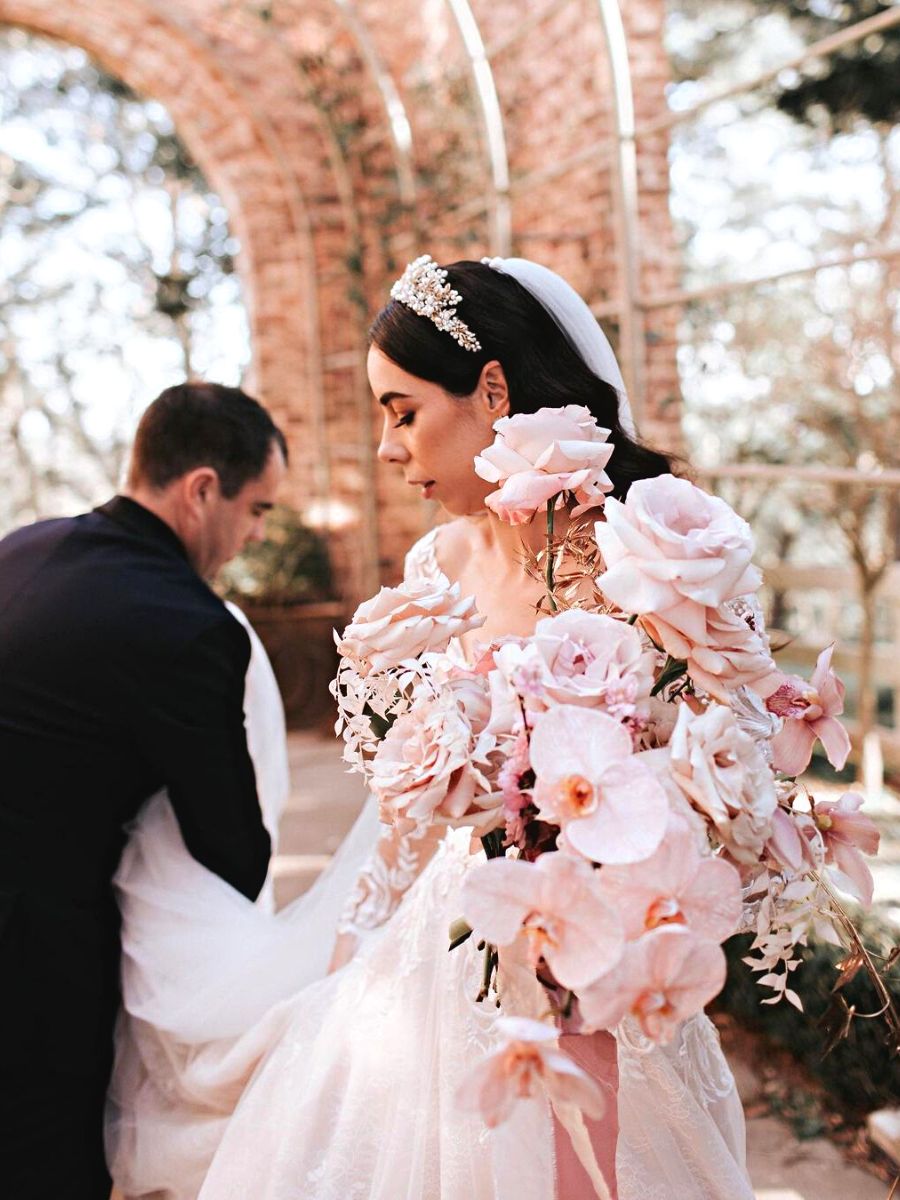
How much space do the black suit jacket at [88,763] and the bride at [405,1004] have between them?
7cm

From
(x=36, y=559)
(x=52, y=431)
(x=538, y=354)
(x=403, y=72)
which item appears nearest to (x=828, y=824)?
(x=538, y=354)

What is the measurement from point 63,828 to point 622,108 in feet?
11.1

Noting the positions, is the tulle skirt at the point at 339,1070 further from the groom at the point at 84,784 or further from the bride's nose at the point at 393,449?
the bride's nose at the point at 393,449

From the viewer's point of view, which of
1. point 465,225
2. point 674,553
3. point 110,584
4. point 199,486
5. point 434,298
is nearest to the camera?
point 674,553

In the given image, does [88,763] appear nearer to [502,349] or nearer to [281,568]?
[502,349]

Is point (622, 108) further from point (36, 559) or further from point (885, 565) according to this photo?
point (36, 559)

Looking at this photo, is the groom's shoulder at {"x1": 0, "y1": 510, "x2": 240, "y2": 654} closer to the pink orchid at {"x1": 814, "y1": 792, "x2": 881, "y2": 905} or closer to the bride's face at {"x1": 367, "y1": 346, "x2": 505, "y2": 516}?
the bride's face at {"x1": 367, "y1": 346, "x2": 505, "y2": 516}

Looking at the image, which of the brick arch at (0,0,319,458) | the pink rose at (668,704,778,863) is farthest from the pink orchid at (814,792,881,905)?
the brick arch at (0,0,319,458)

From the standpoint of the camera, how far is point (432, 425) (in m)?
1.50

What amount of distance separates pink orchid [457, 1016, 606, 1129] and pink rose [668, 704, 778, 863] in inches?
7.2

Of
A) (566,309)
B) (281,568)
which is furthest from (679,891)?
(281,568)

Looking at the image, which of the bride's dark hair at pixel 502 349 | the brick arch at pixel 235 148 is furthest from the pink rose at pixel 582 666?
the brick arch at pixel 235 148

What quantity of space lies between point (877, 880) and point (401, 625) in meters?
2.45

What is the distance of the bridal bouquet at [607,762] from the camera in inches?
24.6
